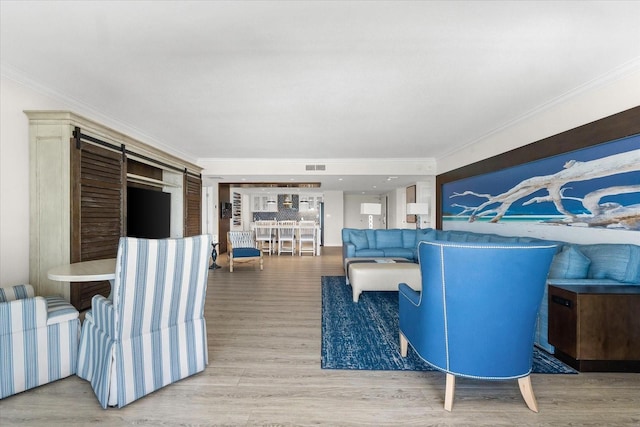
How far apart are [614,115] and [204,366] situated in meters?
4.33

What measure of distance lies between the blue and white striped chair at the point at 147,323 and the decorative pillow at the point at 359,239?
440 cm

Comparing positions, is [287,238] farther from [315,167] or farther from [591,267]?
[591,267]

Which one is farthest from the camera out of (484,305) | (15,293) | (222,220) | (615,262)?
(222,220)

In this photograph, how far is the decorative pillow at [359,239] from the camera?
6.21 m

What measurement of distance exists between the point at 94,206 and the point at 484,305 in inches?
157

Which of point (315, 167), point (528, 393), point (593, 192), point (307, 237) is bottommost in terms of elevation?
point (528, 393)

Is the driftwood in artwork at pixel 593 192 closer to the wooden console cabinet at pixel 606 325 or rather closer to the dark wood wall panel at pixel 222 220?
the wooden console cabinet at pixel 606 325

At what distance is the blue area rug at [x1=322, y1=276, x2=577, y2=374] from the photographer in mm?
2279

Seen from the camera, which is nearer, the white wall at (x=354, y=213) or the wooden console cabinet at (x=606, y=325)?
the wooden console cabinet at (x=606, y=325)

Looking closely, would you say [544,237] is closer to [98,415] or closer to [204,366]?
[204,366]

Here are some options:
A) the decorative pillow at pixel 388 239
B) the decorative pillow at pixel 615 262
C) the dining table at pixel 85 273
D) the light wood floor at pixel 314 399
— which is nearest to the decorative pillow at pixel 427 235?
the decorative pillow at pixel 388 239

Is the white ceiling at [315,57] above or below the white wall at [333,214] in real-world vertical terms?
above

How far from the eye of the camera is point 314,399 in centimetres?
187

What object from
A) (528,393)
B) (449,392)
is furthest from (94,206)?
(528,393)
